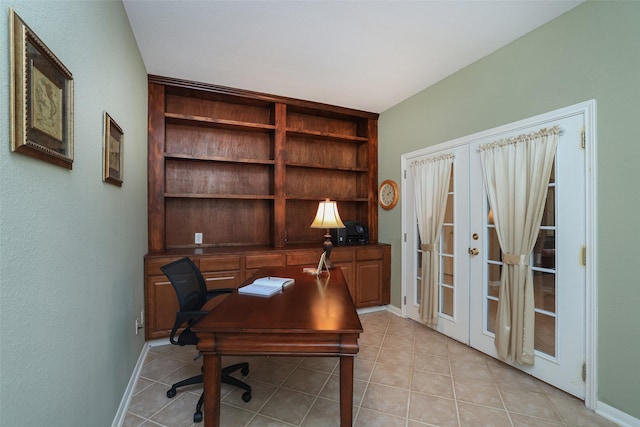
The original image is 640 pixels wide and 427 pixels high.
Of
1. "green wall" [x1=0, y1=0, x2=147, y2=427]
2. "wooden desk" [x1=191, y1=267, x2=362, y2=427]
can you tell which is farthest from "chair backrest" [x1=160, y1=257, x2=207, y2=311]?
"wooden desk" [x1=191, y1=267, x2=362, y2=427]

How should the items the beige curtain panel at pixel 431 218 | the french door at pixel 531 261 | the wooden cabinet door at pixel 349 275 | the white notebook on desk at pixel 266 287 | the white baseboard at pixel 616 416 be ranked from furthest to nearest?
the wooden cabinet door at pixel 349 275
the beige curtain panel at pixel 431 218
the french door at pixel 531 261
the white notebook on desk at pixel 266 287
the white baseboard at pixel 616 416

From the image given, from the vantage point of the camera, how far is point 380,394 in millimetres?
2027

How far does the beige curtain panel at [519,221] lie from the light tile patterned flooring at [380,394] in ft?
1.04

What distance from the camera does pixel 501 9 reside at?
201cm

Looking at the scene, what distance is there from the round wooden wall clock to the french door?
0.19 metres

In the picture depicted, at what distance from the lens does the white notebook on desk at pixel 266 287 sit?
1.81 meters

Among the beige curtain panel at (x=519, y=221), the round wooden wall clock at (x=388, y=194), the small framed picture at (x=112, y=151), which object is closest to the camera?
the small framed picture at (x=112, y=151)

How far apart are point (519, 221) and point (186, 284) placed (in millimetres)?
2625

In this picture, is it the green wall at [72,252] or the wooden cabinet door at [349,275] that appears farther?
the wooden cabinet door at [349,275]

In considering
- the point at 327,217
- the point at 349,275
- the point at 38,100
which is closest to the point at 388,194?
the point at 349,275

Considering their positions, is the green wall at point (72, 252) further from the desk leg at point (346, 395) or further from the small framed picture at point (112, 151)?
the desk leg at point (346, 395)

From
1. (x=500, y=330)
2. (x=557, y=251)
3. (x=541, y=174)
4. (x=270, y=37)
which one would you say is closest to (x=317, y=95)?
(x=270, y=37)

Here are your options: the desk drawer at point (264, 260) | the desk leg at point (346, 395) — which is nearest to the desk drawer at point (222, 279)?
the desk drawer at point (264, 260)

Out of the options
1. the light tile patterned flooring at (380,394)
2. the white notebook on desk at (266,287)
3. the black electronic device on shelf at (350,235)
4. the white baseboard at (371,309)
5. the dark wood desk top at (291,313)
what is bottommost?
the light tile patterned flooring at (380,394)
